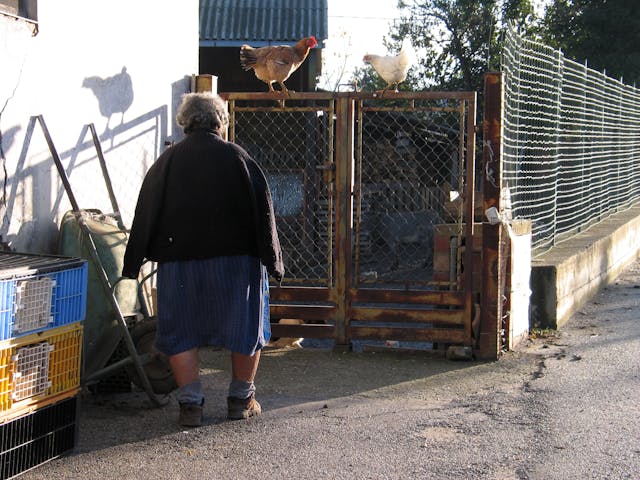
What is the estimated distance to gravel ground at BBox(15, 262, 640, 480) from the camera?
14.2 feet

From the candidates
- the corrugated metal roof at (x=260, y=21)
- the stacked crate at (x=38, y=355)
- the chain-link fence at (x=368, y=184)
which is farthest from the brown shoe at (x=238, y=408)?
the corrugated metal roof at (x=260, y=21)

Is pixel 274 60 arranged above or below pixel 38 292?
above

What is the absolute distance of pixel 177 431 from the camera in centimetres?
491

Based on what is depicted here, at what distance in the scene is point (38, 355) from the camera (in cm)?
426

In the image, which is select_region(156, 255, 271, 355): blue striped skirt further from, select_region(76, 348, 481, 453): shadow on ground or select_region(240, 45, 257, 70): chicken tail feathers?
select_region(240, 45, 257, 70): chicken tail feathers

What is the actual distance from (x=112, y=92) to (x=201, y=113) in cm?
150

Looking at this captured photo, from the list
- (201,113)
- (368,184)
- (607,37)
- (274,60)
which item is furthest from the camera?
(607,37)

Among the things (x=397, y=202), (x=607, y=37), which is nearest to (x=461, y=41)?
(x=607, y=37)

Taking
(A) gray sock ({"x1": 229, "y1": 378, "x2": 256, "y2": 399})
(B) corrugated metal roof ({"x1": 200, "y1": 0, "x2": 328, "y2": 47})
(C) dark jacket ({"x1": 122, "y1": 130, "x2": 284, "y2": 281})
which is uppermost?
(B) corrugated metal roof ({"x1": 200, "y1": 0, "x2": 328, "y2": 47})

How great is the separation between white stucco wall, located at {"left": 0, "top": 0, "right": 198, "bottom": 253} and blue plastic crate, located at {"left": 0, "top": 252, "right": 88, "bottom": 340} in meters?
0.78

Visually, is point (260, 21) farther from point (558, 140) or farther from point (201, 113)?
point (201, 113)

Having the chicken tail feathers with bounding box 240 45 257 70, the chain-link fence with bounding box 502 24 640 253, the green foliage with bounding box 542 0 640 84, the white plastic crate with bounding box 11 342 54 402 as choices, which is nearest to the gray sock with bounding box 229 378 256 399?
the white plastic crate with bounding box 11 342 54 402

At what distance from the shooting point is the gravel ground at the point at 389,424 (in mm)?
4336

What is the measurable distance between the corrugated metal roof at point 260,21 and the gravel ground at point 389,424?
8.40 metres
